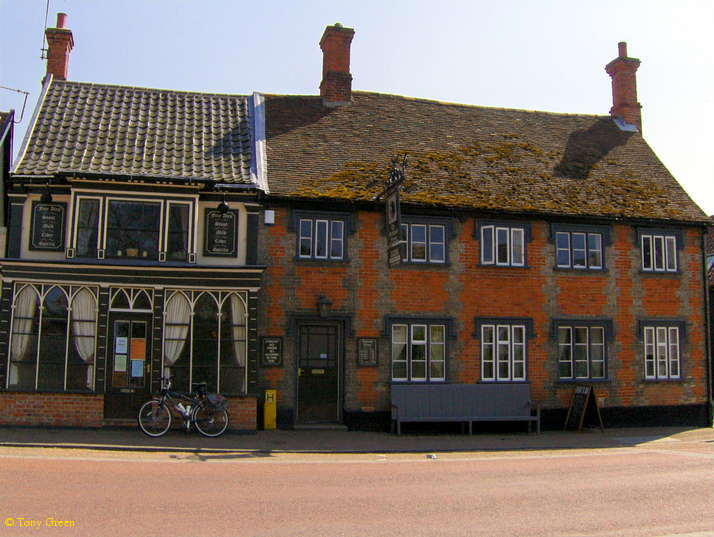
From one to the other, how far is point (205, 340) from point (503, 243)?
26.2 feet

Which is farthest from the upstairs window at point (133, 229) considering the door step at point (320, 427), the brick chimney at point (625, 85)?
the brick chimney at point (625, 85)

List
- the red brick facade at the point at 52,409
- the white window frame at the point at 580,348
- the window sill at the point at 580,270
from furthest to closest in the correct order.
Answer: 1. the window sill at the point at 580,270
2. the white window frame at the point at 580,348
3. the red brick facade at the point at 52,409

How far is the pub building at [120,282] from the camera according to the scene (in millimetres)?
14656

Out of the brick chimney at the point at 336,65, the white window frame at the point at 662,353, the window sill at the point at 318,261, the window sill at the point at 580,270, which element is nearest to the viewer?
the window sill at the point at 318,261

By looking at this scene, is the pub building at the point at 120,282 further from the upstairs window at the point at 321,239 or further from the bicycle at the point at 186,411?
the upstairs window at the point at 321,239

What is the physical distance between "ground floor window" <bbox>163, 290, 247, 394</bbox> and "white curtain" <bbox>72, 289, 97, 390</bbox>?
1505 millimetres

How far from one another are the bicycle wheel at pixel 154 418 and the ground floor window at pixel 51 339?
1.47 metres

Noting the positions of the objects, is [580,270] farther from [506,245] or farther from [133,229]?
[133,229]

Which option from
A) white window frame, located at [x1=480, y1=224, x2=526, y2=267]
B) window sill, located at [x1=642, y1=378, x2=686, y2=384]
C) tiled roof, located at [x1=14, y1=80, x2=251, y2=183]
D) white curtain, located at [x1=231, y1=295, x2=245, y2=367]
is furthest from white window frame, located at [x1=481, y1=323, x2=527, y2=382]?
tiled roof, located at [x1=14, y1=80, x2=251, y2=183]

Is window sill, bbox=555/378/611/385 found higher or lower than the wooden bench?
higher

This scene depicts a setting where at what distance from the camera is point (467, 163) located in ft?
64.2

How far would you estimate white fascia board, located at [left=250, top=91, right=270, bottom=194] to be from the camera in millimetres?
16531

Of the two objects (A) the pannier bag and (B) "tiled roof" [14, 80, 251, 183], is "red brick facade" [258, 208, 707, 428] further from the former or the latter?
(B) "tiled roof" [14, 80, 251, 183]

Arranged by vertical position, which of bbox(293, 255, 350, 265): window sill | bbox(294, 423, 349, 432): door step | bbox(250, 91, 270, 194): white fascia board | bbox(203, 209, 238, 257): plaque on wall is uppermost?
bbox(250, 91, 270, 194): white fascia board
